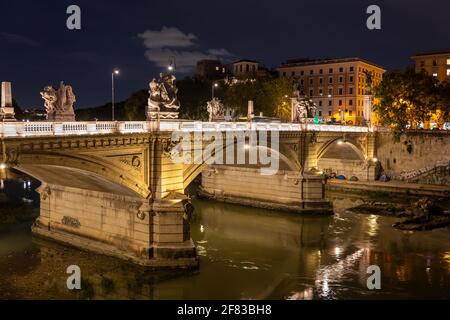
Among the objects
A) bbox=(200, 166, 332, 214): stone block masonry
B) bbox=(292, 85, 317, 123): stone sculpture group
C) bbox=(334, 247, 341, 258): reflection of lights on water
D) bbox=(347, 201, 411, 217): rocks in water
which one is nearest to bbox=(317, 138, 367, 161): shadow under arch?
bbox=(292, 85, 317, 123): stone sculpture group

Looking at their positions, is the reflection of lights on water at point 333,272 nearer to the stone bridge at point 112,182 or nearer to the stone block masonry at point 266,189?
the stone bridge at point 112,182

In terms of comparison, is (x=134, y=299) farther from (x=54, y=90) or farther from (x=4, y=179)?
(x=4, y=179)

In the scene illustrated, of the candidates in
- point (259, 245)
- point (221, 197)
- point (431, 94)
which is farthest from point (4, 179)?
point (431, 94)

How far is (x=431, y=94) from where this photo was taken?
47.8 m

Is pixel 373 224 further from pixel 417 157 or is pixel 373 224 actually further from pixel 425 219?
pixel 417 157

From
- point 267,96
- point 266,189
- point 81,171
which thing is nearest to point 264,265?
point 81,171

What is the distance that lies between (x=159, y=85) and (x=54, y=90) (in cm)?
524

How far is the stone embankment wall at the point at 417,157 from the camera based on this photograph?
43531 millimetres

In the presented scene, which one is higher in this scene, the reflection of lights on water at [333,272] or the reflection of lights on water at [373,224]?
the reflection of lights on water at [373,224]

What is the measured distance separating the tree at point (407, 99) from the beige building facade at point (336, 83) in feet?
86.4

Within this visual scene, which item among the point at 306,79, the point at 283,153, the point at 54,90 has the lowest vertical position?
the point at 283,153

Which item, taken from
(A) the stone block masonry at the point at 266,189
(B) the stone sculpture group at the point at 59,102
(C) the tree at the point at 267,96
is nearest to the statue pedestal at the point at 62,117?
(B) the stone sculpture group at the point at 59,102

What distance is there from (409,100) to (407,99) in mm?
240

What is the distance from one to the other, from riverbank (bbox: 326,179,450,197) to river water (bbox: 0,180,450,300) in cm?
1015
